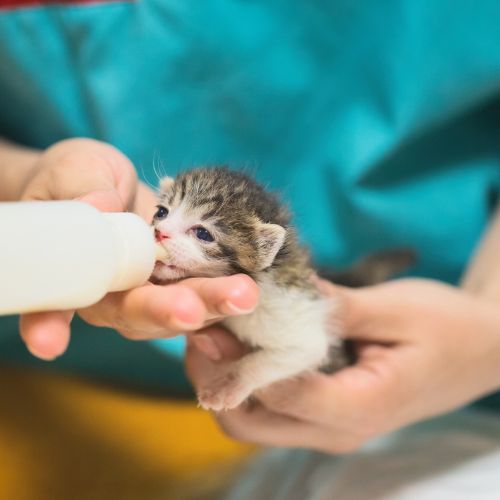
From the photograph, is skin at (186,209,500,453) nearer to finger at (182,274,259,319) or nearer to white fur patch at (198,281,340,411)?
white fur patch at (198,281,340,411)

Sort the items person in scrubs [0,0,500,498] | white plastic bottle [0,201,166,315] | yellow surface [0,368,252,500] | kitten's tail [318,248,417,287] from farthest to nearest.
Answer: kitten's tail [318,248,417,287], yellow surface [0,368,252,500], person in scrubs [0,0,500,498], white plastic bottle [0,201,166,315]

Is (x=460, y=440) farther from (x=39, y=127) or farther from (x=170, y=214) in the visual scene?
(x=39, y=127)

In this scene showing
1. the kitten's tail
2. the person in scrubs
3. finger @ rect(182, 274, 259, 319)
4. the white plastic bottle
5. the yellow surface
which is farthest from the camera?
the kitten's tail

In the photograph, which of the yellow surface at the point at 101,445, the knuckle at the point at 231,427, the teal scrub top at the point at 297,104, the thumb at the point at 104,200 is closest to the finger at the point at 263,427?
the knuckle at the point at 231,427

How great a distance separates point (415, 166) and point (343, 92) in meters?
0.24

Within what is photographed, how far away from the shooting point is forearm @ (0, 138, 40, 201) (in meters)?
1.08

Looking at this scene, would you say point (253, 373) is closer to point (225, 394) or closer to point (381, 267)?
point (225, 394)

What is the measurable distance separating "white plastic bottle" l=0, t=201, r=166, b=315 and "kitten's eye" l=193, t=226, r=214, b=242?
21cm

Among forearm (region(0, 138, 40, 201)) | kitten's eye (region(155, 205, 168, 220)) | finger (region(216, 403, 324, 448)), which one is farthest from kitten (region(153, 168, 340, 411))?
forearm (region(0, 138, 40, 201))

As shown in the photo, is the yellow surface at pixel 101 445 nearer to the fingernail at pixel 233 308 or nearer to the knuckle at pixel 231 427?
the knuckle at pixel 231 427

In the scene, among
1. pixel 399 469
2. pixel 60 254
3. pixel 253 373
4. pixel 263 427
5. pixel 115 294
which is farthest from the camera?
pixel 399 469

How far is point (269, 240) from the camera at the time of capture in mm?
902

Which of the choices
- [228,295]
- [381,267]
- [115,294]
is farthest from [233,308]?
[381,267]

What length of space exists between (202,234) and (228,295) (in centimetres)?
24
